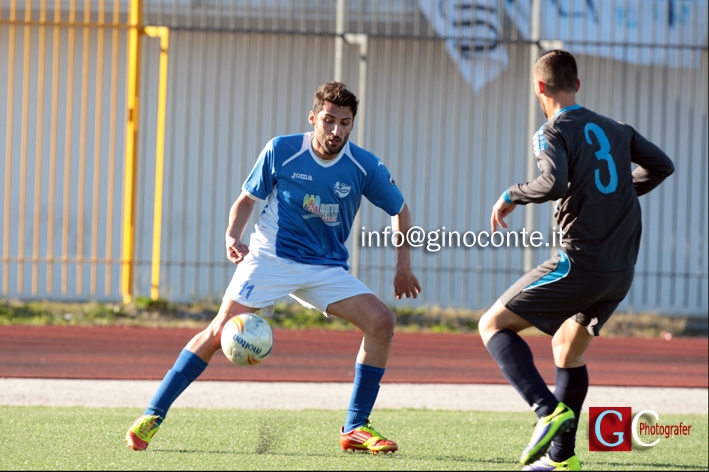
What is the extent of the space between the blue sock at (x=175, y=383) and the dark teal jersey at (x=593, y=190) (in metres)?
1.76

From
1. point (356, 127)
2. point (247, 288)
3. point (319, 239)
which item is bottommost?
point (247, 288)

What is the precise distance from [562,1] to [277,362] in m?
6.17

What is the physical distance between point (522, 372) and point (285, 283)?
54.0 inches

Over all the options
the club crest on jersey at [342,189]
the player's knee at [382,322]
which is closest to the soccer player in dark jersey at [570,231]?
the player's knee at [382,322]

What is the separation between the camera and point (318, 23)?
1238cm

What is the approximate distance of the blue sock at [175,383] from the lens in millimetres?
4520

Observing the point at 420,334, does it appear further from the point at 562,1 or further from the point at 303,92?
the point at 562,1

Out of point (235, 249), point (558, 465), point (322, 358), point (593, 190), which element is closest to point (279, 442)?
point (235, 249)

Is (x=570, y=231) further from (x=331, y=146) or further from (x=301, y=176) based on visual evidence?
(x=301, y=176)

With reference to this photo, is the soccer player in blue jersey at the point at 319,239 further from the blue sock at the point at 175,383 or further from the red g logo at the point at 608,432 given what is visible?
the red g logo at the point at 608,432

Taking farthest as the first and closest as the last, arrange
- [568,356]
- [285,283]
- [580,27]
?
[580,27]
[285,283]
[568,356]

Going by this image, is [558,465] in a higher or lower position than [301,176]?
lower

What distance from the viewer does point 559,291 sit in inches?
158

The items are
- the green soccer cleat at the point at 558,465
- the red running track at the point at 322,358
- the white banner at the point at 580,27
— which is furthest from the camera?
the white banner at the point at 580,27
